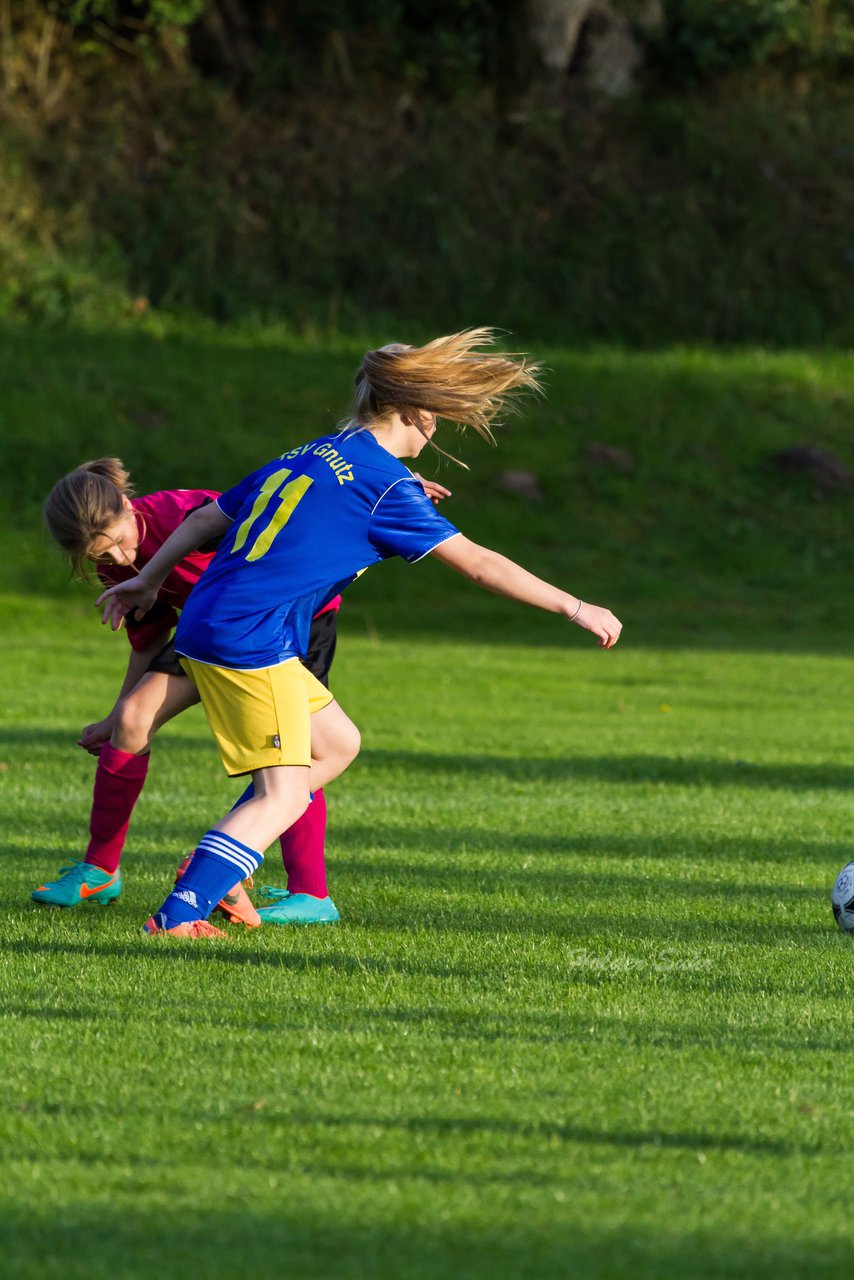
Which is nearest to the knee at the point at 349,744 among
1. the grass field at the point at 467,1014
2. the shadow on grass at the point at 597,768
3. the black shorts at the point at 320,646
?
the black shorts at the point at 320,646

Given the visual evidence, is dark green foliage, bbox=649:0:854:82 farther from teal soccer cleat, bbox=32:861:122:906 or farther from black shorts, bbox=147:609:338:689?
teal soccer cleat, bbox=32:861:122:906

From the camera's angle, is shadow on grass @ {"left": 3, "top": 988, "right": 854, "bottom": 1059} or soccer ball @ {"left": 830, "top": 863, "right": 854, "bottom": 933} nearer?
shadow on grass @ {"left": 3, "top": 988, "right": 854, "bottom": 1059}

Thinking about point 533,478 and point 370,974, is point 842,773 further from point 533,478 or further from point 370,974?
A: point 533,478

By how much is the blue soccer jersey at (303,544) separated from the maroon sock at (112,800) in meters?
0.81

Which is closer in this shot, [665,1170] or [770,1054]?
[665,1170]

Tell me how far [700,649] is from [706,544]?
5.85 m

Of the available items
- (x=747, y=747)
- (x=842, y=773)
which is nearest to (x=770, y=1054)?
(x=842, y=773)

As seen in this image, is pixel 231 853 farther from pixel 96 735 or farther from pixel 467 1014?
pixel 96 735

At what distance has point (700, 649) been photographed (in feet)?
63.7

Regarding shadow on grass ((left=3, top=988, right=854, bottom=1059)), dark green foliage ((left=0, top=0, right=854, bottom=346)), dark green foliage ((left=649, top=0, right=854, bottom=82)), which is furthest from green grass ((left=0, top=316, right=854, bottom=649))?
shadow on grass ((left=3, top=988, right=854, bottom=1059))

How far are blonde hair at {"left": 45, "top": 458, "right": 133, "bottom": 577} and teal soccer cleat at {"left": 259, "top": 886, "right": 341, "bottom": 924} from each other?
131 cm

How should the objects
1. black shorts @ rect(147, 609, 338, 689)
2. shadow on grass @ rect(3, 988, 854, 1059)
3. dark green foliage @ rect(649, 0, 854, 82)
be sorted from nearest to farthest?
1. shadow on grass @ rect(3, 988, 854, 1059)
2. black shorts @ rect(147, 609, 338, 689)
3. dark green foliage @ rect(649, 0, 854, 82)

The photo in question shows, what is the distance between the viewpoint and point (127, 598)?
229 inches

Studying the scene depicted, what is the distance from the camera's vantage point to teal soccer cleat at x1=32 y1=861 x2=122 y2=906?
601 cm
